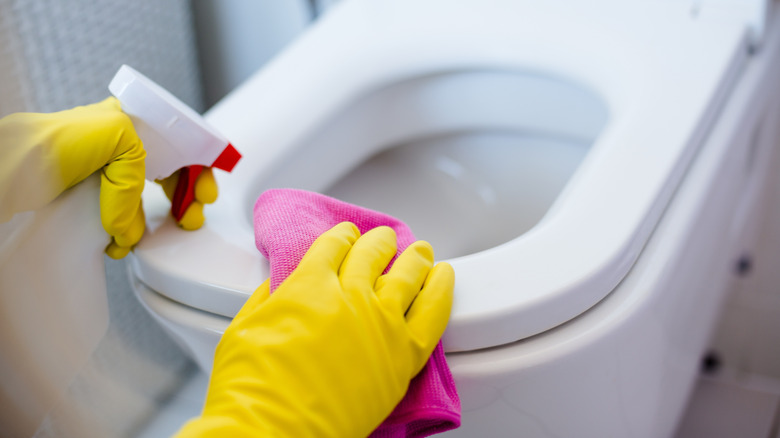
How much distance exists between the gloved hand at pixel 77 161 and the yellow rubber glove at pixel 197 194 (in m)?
0.03

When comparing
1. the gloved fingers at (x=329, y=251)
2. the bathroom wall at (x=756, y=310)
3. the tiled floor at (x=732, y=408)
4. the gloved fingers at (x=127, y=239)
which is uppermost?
the gloved fingers at (x=329, y=251)

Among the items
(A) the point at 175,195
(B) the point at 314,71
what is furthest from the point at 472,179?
(A) the point at 175,195

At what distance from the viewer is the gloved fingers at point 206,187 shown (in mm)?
499

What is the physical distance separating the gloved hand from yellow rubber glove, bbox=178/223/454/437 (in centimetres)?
11

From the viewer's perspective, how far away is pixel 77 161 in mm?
410

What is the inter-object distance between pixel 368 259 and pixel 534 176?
42cm

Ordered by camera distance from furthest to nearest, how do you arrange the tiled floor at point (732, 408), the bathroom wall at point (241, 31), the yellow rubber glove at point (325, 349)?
1. the bathroom wall at point (241, 31)
2. the tiled floor at point (732, 408)
3. the yellow rubber glove at point (325, 349)

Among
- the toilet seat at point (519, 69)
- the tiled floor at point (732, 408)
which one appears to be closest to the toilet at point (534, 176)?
the toilet seat at point (519, 69)

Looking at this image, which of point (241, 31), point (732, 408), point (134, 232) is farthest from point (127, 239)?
point (732, 408)

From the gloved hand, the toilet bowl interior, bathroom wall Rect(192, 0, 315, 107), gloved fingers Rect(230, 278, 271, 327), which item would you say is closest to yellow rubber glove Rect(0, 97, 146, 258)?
the gloved hand

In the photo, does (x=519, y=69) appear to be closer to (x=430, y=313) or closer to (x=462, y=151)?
(x=462, y=151)

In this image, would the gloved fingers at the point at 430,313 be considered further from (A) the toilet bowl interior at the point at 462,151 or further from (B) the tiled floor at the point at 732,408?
(B) the tiled floor at the point at 732,408

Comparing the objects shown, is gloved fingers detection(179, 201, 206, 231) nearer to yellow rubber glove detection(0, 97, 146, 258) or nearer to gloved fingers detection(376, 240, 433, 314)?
yellow rubber glove detection(0, 97, 146, 258)

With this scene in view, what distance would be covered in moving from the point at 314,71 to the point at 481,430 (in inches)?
14.9
